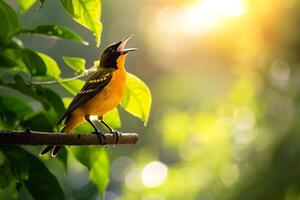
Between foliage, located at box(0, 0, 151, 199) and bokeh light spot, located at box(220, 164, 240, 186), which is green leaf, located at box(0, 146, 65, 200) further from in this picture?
bokeh light spot, located at box(220, 164, 240, 186)

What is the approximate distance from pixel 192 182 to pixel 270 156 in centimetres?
61

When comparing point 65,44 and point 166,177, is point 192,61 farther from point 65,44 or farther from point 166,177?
point 65,44

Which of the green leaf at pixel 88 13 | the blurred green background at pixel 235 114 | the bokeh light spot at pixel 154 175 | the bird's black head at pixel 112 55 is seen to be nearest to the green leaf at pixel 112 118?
the bird's black head at pixel 112 55

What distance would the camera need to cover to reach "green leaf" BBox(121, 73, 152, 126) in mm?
1543

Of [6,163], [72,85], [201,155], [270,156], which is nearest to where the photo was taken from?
[6,163]

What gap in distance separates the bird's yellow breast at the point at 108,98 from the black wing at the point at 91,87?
19mm

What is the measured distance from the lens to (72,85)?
161cm

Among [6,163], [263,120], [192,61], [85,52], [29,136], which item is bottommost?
[85,52]

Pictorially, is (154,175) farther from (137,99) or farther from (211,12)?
(137,99)

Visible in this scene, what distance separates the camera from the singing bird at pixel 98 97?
1678 millimetres

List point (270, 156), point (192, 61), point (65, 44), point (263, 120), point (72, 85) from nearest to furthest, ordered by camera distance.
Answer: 1. point (72, 85)
2. point (270, 156)
3. point (263, 120)
4. point (192, 61)
5. point (65, 44)

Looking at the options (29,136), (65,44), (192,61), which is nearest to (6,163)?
(29,136)

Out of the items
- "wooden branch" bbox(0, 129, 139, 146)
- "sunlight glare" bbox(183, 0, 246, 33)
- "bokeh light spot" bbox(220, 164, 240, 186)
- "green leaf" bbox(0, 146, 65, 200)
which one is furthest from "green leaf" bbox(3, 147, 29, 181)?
"sunlight glare" bbox(183, 0, 246, 33)

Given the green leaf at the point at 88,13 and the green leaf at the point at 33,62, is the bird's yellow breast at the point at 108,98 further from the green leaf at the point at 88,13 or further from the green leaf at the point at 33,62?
the green leaf at the point at 88,13
